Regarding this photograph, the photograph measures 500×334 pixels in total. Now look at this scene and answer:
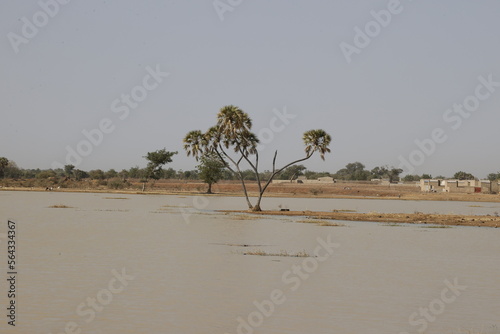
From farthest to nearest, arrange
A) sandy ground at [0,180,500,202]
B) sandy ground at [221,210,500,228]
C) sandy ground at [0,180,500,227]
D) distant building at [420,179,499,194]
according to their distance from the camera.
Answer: distant building at [420,179,499,194], sandy ground at [0,180,500,202], sandy ground at [0,180,500,227], sandy ground at [221,210,500,228]

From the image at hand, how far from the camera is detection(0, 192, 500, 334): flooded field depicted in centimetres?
1472

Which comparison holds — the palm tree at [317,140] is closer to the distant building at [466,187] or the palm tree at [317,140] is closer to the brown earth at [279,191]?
the brown earth at [279,191]

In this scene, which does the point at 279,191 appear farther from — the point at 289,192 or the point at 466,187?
the point at 466,187

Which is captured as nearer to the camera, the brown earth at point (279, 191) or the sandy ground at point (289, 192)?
the sandy ground at point (289, 192)

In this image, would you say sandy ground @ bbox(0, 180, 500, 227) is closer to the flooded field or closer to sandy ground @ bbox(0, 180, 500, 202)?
sandy ground @ bbox(0, 180, 500, 202)

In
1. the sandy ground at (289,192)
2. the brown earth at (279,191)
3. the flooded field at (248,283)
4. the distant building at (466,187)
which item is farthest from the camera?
the distant building at (466,187)

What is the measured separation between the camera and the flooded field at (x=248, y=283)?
579 inches

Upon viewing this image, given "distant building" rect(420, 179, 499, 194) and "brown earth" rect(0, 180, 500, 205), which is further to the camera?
"distant building" rect(420, 179, 499, 194)

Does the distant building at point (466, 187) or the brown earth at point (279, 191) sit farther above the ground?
the distant building at point (466, 187)

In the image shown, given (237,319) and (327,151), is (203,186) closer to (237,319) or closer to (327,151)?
(327,151)

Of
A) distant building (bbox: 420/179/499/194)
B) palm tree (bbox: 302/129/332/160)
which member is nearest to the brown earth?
distant building (bbox: 420/179/499/194)

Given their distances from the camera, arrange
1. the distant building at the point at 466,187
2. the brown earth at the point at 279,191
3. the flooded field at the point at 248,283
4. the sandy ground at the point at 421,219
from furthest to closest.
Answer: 1. the distant building at the point at 466,187
2. the brown earth at the point at 279,191
3. the sandy ground at the point at 421,219
4. the flooded field at the point at 248,283

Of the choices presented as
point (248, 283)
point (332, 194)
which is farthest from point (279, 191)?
point (248, 283)

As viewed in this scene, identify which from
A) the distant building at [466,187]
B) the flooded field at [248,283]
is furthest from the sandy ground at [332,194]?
the flooded field at [248,283]
